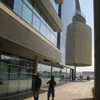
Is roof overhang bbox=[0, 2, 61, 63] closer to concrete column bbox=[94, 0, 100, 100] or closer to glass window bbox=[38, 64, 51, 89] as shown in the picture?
concrete column bbox=[94, 0, 100, 100]

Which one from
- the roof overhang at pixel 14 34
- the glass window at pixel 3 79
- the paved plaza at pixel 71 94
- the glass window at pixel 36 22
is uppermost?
the glass window at pixel 36 22

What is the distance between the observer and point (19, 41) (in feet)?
35.4

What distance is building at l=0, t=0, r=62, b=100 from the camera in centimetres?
971

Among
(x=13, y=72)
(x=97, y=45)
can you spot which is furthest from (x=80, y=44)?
(x=97, y=45)

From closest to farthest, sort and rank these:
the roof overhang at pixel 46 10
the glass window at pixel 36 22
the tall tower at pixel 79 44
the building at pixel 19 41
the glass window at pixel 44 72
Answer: the building at pixel 19 41, the glass window at pixel 36 22, the roof overhang at pixel 46 10, the glass window at pixel 44 72, the tall tower at pixel 79 44

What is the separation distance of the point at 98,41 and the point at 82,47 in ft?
196

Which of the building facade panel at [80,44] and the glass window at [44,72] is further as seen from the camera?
the building facade panel at [80,44]

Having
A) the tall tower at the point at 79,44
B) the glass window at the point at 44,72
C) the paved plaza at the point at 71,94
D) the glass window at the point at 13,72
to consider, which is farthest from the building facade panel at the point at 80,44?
the glass window at the point at 13,72

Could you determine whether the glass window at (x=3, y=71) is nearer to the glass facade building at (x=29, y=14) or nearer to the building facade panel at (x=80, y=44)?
the glass facade building at (x=29, y=14)

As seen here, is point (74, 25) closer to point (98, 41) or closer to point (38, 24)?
point (38, 24)

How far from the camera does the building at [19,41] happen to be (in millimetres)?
9711

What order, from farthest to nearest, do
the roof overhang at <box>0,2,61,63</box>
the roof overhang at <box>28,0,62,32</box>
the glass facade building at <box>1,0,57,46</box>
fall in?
the roof overhang at <box>28,0,62,32</box>
the glass facade building at <box>1,0,57,46</box>
the roof overhang at <box>0,2,61,63</box>

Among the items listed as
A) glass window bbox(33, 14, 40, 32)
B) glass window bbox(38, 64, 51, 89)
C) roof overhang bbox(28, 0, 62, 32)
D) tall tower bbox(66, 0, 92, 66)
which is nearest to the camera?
glass window bbox(33, 14, 40, 32)

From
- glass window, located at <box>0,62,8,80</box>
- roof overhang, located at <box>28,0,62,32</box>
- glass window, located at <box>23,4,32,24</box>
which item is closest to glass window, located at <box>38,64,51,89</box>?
roof overhang, located at <box>28,0,62,32</box>
